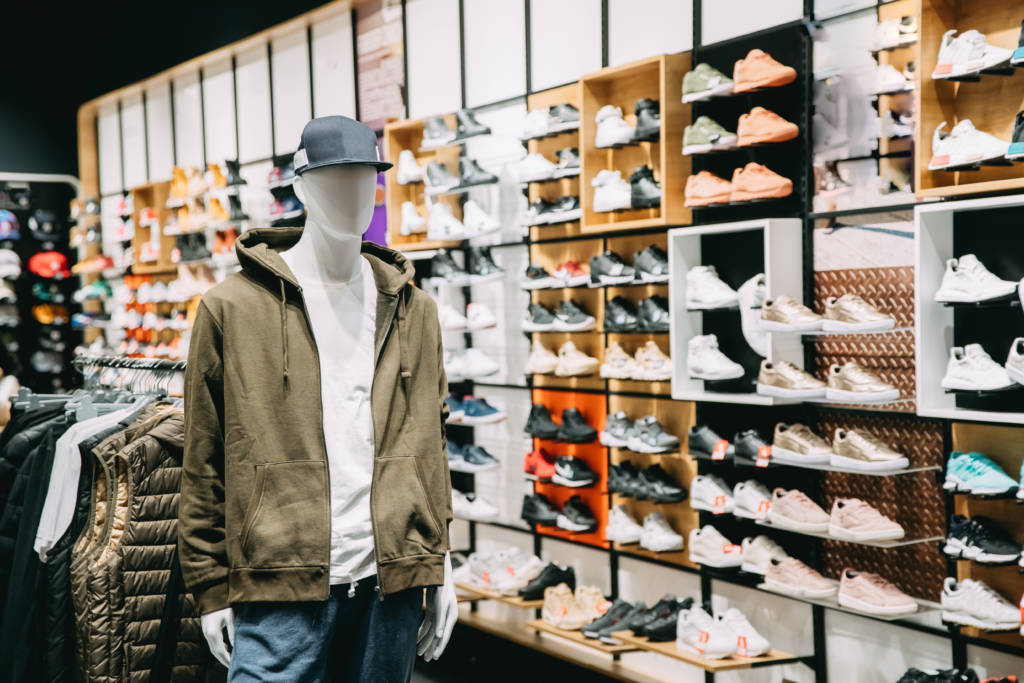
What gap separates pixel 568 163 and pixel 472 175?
2.39ft

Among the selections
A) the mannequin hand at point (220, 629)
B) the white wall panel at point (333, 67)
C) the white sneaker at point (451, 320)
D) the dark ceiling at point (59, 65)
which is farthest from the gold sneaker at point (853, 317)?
the dark ceiling at point (59, 65)

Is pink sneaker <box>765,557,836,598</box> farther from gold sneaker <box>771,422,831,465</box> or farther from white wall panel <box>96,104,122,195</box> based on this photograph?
white wall panel <box>96,104,122,195</box>

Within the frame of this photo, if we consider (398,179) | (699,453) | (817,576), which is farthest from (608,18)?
(817,576)

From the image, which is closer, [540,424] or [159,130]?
[540,424]

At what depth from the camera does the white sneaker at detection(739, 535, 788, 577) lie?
158 inches

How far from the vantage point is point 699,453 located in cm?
432

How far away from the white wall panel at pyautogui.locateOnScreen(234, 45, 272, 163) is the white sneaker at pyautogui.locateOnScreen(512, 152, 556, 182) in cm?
373

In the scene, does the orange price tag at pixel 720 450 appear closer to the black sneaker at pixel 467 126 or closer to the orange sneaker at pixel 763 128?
the orange sneaker at pixel 763 128

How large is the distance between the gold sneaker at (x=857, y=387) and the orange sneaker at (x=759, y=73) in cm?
120

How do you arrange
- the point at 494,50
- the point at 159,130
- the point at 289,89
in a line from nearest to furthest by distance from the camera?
the point at 494,50 < the point at 289,89 < the point at 159,130

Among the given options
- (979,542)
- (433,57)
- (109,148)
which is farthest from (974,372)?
(109,148)

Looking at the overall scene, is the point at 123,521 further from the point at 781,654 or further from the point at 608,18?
the point at 608,18

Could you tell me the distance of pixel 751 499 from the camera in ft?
13.5

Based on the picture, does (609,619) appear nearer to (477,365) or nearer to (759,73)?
(477,365)
